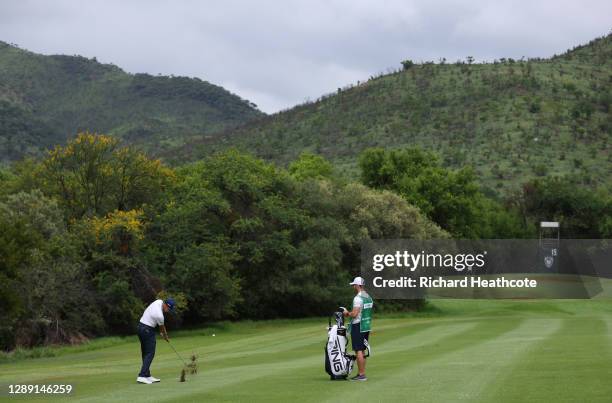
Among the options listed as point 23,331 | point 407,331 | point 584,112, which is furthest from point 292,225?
point 584,112

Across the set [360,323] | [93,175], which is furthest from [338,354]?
[93,175]

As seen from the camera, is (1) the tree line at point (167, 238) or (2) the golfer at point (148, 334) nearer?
(2) the golfer at point (148, 334)

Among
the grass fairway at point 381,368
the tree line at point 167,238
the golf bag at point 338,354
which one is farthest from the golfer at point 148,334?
the tree line at point 167,238

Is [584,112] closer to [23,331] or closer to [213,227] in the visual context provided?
[213,227]

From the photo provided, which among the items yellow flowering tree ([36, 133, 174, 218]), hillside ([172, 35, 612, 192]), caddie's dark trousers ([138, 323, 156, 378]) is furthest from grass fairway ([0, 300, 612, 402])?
hillside ([172, 35, 612, 192])

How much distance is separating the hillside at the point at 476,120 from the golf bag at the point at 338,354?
10482cm

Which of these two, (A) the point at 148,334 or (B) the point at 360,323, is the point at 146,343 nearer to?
(A) the point at 148,334

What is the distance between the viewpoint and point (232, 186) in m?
62.4

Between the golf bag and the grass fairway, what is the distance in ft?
1.35

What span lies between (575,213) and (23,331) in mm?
80384

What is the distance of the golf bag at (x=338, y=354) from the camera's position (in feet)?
69.8

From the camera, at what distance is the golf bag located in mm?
21281

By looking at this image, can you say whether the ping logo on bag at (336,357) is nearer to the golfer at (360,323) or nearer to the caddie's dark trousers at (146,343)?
the golfer at (360,323)

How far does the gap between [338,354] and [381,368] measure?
3.57m
